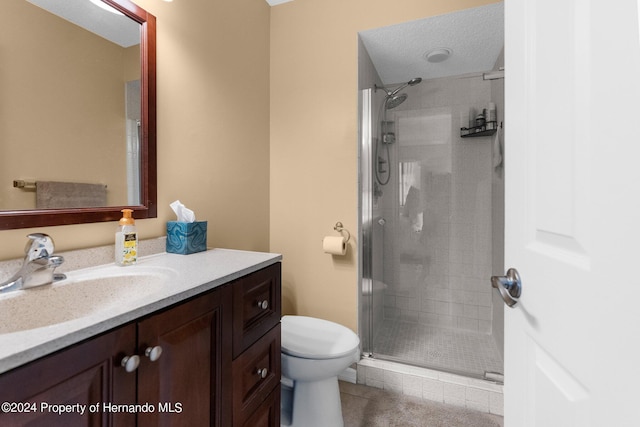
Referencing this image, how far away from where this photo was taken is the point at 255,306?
41.1 inches

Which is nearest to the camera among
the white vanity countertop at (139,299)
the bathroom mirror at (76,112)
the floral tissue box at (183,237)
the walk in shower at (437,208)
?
the white vanity countertop at (139,299)

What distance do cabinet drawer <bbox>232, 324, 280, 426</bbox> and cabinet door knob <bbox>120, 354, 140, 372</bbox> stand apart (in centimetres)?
36

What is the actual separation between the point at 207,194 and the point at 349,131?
0.98 m

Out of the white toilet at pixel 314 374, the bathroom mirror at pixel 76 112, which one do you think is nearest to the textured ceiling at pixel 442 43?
the bathroom mirror at pixel 76 112

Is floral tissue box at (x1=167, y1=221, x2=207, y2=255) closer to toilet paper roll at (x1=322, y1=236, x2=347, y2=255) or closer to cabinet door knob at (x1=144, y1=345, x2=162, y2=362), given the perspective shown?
cabinet door knob at (x1=144, y1=345, x2=162, y2=362)

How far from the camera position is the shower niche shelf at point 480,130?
231cm

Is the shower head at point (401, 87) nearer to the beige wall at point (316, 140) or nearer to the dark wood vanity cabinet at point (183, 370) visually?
the beige wall at point (316, 140)

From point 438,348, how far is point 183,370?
1.90 metres
